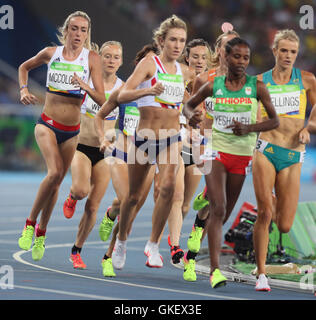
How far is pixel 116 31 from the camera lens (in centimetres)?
2900

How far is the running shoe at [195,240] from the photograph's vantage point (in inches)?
431

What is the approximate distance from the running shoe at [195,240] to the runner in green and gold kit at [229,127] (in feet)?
4.59

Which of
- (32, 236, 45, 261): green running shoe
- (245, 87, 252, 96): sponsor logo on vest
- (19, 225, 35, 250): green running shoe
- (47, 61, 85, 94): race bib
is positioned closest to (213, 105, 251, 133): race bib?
(245, 87, 252, 96): sponsor logo on vest

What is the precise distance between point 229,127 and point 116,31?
20146 millimetres

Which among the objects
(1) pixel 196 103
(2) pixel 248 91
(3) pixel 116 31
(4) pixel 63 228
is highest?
(3) pixel 116 31

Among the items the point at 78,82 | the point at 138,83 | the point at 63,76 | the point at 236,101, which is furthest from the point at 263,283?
the point at 63,76

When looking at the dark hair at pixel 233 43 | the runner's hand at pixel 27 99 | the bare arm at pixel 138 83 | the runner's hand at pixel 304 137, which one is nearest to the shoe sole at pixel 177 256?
the runner's hand at pixel 304 137

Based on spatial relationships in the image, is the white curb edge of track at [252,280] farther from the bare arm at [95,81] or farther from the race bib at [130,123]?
the bare arm at [95,81]

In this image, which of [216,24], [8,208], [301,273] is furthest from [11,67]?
[301,273]

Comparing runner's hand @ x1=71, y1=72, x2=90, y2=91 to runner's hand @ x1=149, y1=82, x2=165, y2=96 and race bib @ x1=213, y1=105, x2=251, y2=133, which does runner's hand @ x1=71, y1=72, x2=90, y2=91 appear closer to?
runner's hand @ x1=149, y1=82, x2=165, y2=96

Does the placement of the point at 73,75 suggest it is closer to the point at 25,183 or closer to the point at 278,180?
the point at 278,180

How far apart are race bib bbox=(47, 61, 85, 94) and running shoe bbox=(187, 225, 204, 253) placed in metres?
2.30

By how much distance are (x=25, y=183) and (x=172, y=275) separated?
18440mm

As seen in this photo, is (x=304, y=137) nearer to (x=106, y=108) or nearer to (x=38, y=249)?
(x=106, y=108)
